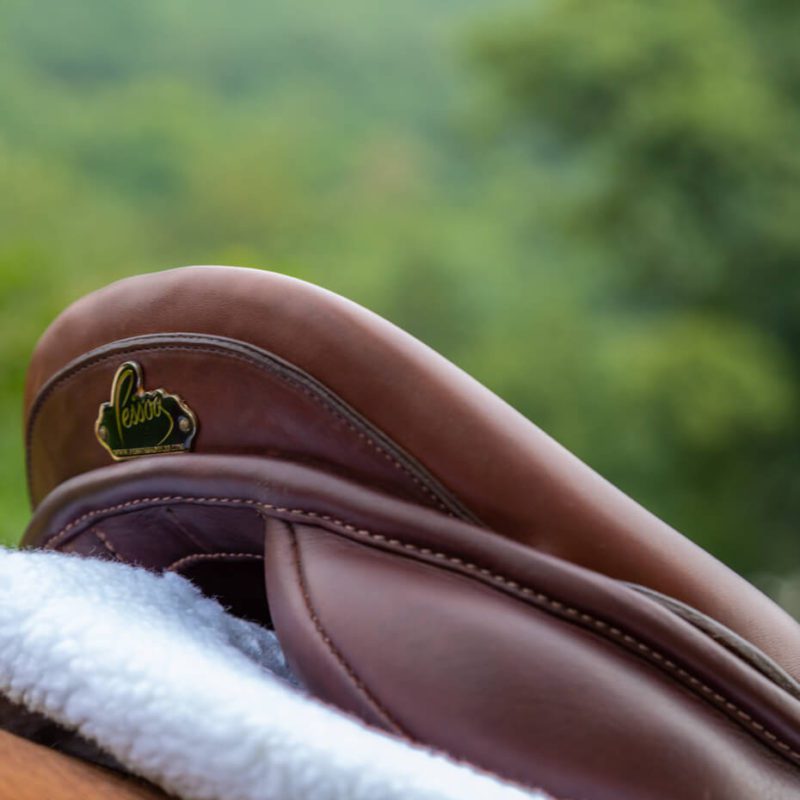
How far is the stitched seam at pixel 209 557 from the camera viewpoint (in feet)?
1.44

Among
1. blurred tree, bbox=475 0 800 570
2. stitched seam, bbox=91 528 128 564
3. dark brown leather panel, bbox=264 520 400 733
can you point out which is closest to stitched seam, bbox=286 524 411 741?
dark brown leather panel, bbox=264 520 400 733

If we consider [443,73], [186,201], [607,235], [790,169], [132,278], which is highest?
[443,73]

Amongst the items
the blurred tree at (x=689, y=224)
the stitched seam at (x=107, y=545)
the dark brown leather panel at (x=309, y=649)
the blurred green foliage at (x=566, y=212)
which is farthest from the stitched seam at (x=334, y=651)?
the blurred tree at (x=689, y=224)

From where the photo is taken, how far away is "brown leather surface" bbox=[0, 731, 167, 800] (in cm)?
30

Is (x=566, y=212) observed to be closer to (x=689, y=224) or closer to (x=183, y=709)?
(x=689, y=224)

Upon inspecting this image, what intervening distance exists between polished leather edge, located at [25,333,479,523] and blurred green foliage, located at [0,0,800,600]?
3657mm

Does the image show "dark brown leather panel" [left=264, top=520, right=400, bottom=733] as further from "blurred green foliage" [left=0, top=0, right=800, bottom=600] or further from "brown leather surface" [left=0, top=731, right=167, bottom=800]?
"blurred green foliage" [left=0, top=0, right=800, bottom=600]

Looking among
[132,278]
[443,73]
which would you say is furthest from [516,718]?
[443,73]

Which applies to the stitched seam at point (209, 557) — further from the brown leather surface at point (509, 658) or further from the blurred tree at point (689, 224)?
the blurred tree at point (689, 224)

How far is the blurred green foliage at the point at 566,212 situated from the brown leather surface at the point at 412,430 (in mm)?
3697

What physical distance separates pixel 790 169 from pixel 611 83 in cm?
89

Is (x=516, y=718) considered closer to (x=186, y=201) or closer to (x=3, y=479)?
(x=3, y=479)

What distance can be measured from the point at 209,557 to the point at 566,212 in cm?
509

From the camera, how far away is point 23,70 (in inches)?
185
